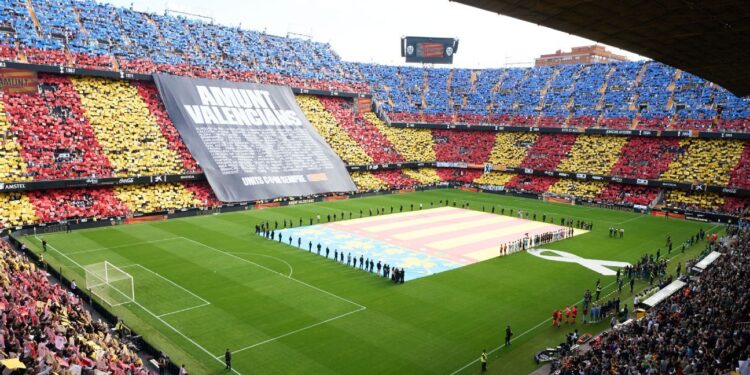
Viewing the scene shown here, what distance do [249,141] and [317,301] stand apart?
35.9m

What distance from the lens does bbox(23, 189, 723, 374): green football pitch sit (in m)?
20.9

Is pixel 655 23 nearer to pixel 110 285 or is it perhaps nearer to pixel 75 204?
pixel 110 285

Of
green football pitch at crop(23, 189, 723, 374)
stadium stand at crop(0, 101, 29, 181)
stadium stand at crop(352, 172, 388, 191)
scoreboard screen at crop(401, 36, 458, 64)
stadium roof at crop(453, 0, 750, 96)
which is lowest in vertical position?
green football pitch at crop(23, 189, 723, 374)

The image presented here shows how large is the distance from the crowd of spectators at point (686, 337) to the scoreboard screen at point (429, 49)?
71315 millimetres

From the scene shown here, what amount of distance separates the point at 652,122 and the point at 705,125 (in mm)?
5735

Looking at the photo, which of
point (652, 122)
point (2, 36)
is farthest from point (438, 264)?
point (2, 36)

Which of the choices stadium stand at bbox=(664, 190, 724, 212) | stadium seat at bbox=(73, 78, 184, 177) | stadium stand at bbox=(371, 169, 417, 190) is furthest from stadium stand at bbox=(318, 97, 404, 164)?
stadium stand at bbox=(664, 190, 724, 212)

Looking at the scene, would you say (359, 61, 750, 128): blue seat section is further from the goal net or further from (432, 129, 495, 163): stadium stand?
the goal net

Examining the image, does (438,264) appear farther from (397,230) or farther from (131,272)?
(131,272)

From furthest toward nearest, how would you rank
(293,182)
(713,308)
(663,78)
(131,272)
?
(663,78) < (293,182) < (131,272) < (713,308)

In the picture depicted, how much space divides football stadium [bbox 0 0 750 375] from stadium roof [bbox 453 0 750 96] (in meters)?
0.13

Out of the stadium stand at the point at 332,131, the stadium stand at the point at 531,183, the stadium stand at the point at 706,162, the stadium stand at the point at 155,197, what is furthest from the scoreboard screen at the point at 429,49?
the stadium stand at the point at 155,197

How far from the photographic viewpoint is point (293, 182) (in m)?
57.2

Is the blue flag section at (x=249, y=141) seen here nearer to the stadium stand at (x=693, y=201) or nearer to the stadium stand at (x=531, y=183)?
the stadium stand at (x=531, y=183)
